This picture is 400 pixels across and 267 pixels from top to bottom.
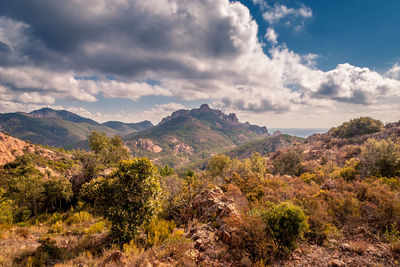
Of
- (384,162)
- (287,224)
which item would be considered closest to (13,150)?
(287,224)

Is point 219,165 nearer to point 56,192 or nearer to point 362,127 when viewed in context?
point 56,192

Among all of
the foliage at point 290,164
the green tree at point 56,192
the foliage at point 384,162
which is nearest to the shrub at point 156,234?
the green tree at point 56,192

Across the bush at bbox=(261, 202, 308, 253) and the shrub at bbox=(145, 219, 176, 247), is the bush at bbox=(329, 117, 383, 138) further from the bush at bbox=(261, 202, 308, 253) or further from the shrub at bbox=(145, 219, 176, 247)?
the shrub at bbox=(145, 219, 176, 247)

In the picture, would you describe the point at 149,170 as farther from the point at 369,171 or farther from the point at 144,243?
the point at 369,171

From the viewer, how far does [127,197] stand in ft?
31.0

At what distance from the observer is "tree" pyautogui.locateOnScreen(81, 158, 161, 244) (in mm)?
9086

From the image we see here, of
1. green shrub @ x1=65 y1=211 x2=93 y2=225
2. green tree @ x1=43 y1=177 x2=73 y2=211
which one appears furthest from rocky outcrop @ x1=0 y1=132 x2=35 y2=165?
green shrub @ x1=65 y1=211 x2=93 y2=225

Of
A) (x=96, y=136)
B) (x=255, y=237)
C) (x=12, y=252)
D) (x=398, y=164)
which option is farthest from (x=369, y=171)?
(x=96, y=136)

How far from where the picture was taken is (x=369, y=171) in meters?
17.6

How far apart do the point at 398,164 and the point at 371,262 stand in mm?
18080

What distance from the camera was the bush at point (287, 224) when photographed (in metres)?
7.42

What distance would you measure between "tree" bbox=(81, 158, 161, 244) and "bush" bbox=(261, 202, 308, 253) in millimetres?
6782

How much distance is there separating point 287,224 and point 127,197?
29.6ft

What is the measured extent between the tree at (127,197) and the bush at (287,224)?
6.78 meters
